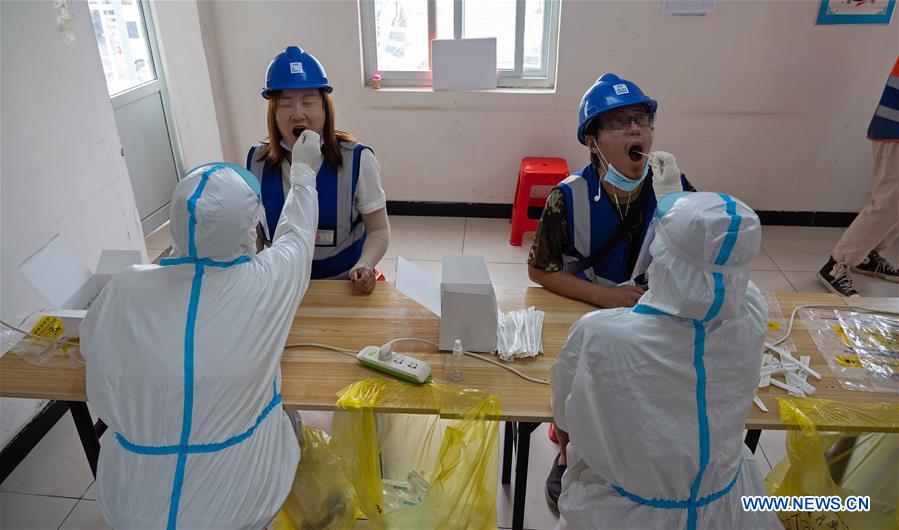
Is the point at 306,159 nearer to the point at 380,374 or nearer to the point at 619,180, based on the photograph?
the point at 380,374

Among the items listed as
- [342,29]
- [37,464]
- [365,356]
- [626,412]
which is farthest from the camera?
[342,29]

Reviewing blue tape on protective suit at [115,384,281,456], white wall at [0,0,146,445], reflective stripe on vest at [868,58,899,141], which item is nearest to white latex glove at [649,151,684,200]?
blue tape on protective suit at [115,384,281,456]

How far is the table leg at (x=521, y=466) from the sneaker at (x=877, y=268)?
297 cm

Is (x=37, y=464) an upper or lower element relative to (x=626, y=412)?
lower

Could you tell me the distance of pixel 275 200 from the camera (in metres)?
2.13

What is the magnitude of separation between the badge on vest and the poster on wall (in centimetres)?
336

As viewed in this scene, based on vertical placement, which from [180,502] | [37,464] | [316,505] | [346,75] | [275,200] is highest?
[346,75]

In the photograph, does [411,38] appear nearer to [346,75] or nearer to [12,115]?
[346,75]

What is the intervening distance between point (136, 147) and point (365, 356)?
3.09 meters

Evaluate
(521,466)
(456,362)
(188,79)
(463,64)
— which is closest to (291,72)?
(456,362)

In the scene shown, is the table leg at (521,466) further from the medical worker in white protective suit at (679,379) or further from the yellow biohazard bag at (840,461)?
the yellow biohazard bag at (840,461)

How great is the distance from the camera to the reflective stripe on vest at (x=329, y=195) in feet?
6.97

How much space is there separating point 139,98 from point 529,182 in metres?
2.66

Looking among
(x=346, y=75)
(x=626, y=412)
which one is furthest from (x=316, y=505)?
(x=346, y=75)
